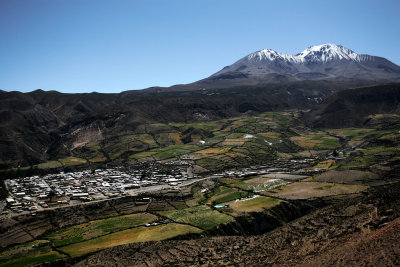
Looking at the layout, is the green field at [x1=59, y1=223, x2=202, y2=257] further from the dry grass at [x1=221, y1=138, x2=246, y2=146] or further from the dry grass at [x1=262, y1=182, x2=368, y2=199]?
the dry grass at [x1=221, y1=138, x2=246, y2=146]

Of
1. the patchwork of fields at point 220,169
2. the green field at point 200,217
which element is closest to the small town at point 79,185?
the patchwork of fields at point 220,169

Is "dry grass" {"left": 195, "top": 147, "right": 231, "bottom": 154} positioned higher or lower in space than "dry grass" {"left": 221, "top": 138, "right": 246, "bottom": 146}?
lower

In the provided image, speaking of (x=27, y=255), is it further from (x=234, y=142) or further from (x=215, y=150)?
(x=234, y=142)

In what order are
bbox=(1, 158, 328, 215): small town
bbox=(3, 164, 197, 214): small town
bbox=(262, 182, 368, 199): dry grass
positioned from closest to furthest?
bbox=(262, 182, 368, 199): dry grass < bbox=(3, 164, 197, 214): small town < bbox=(1, 158, 328, 215): small town

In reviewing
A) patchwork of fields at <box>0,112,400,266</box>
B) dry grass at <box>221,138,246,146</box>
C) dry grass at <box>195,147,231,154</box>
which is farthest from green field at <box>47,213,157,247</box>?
dry grass at <box>221,138,246,146</box>

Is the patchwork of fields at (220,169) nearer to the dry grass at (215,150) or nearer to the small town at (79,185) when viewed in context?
the dry grass at (215,150)

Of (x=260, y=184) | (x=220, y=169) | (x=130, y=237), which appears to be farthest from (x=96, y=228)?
(x=220, y=169)

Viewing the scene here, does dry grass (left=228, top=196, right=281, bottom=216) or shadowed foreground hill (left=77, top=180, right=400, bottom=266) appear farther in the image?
dry grass (left=228, top=196, right=281, bottom=216)
